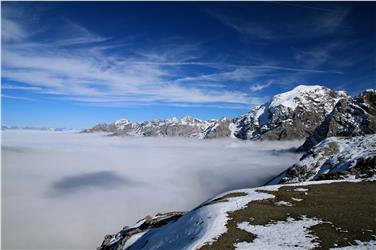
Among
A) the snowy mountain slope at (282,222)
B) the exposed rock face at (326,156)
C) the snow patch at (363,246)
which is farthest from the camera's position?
the exposed rock face at (326,156)

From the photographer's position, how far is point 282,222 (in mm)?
34281

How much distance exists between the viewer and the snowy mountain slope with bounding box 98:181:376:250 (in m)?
29.4

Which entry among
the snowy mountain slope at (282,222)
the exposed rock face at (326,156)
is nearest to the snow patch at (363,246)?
the snowy mountain slope at (282,222)

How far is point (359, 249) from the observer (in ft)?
86.8

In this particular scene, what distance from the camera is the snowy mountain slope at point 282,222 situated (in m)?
29.4

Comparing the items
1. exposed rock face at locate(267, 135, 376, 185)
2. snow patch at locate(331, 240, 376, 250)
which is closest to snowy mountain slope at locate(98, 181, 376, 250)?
snow patch at locate(331, 240, 376, 250)

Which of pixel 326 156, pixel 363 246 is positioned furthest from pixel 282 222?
pixel 326 156

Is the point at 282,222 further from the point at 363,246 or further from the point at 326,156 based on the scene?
the point at 326,156

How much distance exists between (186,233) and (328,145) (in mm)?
123527

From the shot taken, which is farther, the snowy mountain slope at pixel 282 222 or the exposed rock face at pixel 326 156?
the exposed rock face at pixel 326 156

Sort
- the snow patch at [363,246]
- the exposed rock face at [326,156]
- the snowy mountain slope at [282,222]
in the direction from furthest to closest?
the exposed rock face at [326,156] < the snowy mountain slope at [282,222] < the snow patch at [363,246]

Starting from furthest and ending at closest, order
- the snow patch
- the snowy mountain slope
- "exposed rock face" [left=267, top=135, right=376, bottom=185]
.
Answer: "exposed rock face" [left=267, top=135, right=376, bottom=185], the snowy mountain slope, the snow patch

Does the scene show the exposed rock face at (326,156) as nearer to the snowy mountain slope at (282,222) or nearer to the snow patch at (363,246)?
the snowy mountain slope at (282,222)

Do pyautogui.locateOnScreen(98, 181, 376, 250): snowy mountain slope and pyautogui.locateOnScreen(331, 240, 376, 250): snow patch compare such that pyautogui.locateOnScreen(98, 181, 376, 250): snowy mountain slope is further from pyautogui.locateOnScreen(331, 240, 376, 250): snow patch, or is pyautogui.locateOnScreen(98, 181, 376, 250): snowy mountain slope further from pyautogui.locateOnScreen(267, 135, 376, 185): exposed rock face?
pyautogui.locateOnScreen(267, 135, 376, 185): exposed rock face
